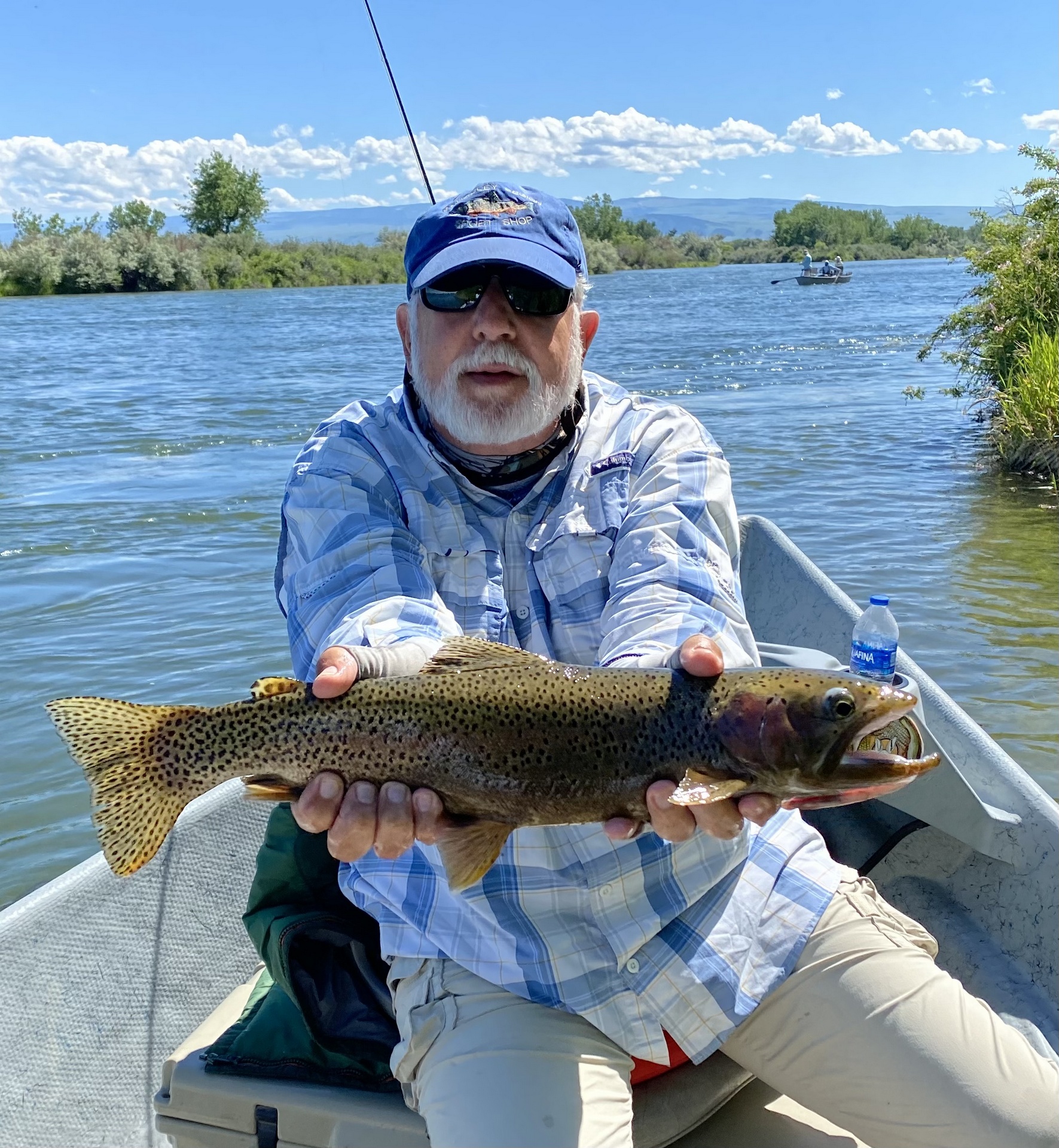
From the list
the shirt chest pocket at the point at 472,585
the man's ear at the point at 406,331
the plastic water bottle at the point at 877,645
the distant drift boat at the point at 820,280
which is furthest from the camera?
the distant drift boat at the point at 820,280

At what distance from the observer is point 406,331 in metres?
3.61

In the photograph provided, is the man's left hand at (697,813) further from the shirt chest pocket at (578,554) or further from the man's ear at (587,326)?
the man's ear at (587,326)

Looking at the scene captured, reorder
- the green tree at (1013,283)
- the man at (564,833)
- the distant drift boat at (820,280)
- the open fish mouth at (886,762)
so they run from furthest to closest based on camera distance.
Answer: the distant drift boat at (820,280)
the green tree at (1013,283)
the man at (564,833)
the open fish mouth at (886,762)

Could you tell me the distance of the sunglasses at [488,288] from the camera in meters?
3.29

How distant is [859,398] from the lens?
21.0m

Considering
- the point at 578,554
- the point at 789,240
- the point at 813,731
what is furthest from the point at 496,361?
the point at 789,240

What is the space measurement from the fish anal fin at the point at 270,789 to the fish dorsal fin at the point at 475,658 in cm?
41

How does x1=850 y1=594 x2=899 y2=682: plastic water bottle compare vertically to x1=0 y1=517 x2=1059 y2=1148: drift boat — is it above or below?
above

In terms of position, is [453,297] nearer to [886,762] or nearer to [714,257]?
[886,762]

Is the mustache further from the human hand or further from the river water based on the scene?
the river water

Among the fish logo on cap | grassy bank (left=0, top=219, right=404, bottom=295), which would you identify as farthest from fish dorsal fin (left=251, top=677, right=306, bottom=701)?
grassy bank (left=0, top=219, right=404, bottom=295)

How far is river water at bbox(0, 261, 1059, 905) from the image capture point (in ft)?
25.3

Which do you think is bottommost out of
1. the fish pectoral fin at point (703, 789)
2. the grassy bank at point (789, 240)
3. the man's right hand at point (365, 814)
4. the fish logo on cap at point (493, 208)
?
the man's right hand at point (365, 814)

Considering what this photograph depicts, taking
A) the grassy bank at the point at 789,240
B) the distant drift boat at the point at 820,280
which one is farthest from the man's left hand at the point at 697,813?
the grassy bank at the point at 789,240
